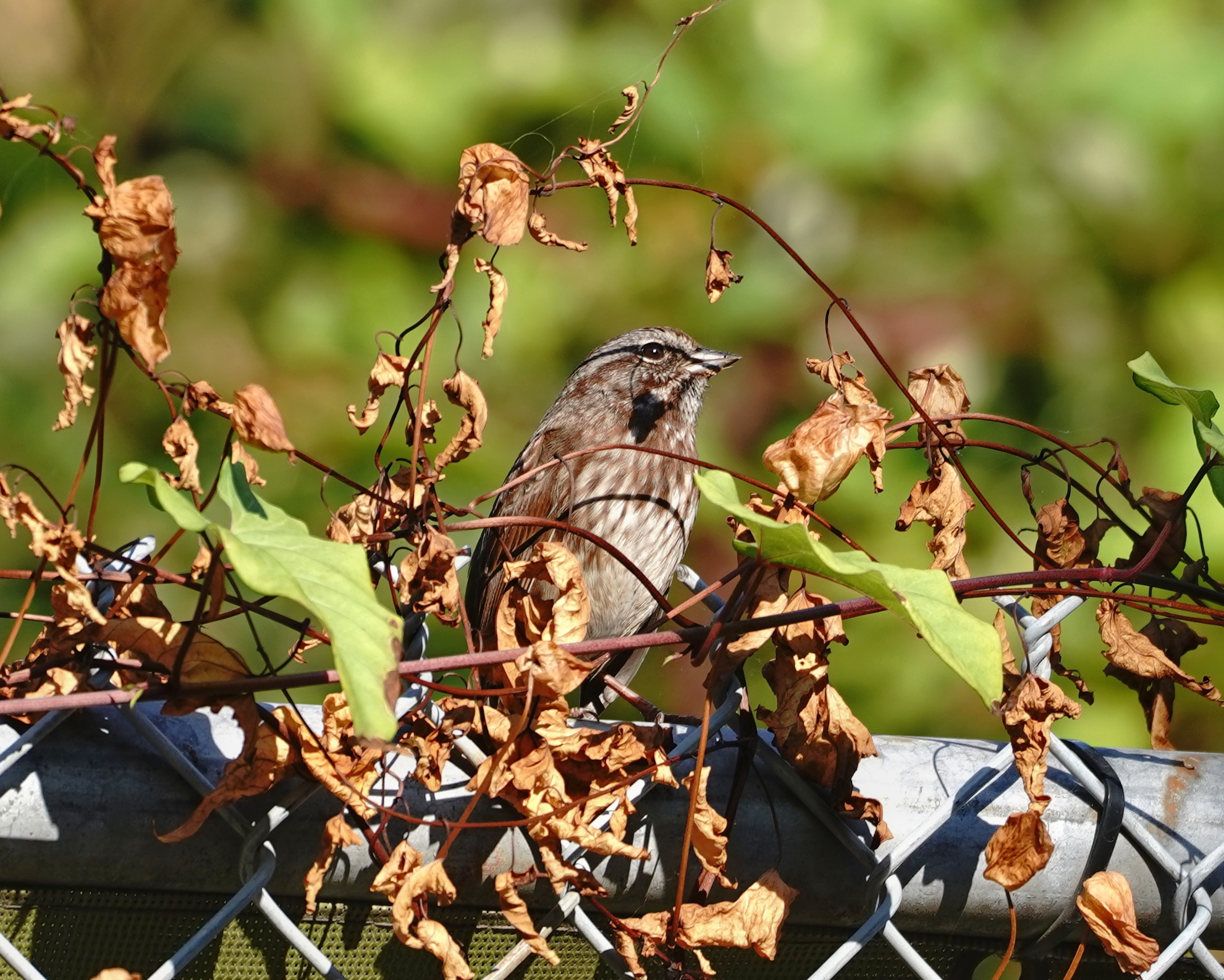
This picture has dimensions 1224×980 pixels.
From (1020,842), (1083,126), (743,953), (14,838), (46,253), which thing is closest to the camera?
(14,838)

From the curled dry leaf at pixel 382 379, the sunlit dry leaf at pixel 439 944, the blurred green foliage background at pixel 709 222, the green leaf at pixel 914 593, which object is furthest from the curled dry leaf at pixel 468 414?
the blurred green foliage background at pixel 709 222

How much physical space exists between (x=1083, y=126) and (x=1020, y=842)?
6.88ft

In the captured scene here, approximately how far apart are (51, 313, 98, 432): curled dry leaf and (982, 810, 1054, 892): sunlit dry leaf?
2.58 ft

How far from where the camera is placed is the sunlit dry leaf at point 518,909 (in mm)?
1038

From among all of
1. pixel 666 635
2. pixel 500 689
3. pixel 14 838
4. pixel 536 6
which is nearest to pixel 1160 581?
pixel 666 635

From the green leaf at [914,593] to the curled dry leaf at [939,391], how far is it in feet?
1.09

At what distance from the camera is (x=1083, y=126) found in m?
2.80

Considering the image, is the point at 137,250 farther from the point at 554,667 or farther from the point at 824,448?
the point at 824,448

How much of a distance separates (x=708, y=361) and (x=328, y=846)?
160cm

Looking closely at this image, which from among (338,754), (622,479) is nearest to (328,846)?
(338,754)

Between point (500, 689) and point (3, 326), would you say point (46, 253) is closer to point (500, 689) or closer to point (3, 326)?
point (3, 326)

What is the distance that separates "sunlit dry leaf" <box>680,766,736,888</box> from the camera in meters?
1.05

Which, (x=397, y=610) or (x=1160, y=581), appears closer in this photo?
(x=397, y=610)

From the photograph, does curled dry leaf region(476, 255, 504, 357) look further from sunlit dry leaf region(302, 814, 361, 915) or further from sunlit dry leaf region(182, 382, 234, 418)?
sunlit dry leaf region(302, 814, 361, 915)
